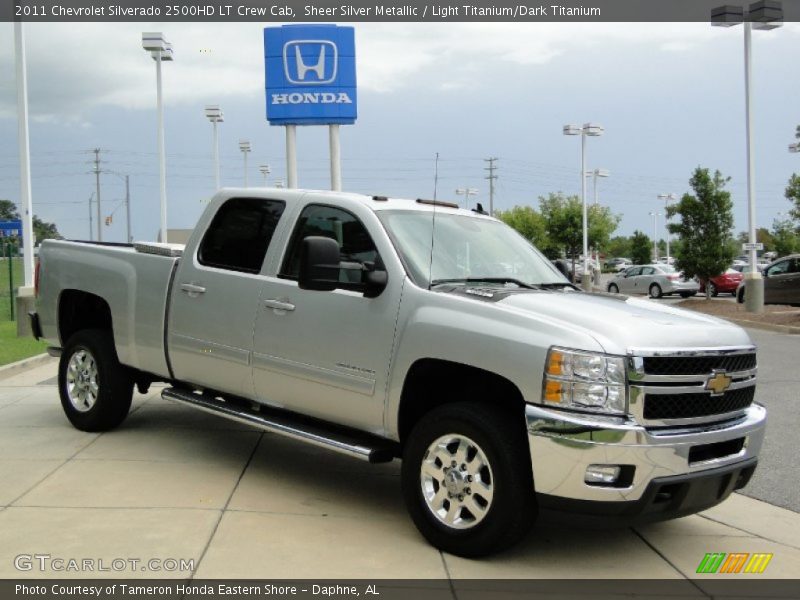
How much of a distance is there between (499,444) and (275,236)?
249cm

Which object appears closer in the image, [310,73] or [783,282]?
[783,282]

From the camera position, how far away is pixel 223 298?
6180 mm

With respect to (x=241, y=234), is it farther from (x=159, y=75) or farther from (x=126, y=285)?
(x=159, y=75)

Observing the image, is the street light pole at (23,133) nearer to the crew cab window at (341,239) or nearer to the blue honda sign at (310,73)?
the blue honda sign at (310,73)

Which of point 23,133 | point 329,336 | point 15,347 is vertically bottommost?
point 15,347

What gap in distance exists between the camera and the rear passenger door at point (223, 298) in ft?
19.8

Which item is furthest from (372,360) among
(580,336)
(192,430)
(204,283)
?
(192,430)

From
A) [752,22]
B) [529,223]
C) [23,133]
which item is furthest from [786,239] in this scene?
[23,133]

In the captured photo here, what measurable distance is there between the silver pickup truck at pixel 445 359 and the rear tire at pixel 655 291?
31.1m

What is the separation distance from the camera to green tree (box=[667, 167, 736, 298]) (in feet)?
94.2

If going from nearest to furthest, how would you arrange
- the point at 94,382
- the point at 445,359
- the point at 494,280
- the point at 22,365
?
the point at 445,359 < the point at 494,280 < the point at 94,382 < the point at 22,365

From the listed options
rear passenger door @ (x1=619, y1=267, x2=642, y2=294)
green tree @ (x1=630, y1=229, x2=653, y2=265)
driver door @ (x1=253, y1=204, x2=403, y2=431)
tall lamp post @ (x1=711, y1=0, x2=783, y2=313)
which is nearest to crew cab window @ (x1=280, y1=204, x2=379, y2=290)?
driver door @ (x1=253, y1=204, x2=403, y2=431)

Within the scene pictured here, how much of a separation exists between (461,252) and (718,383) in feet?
6.09
